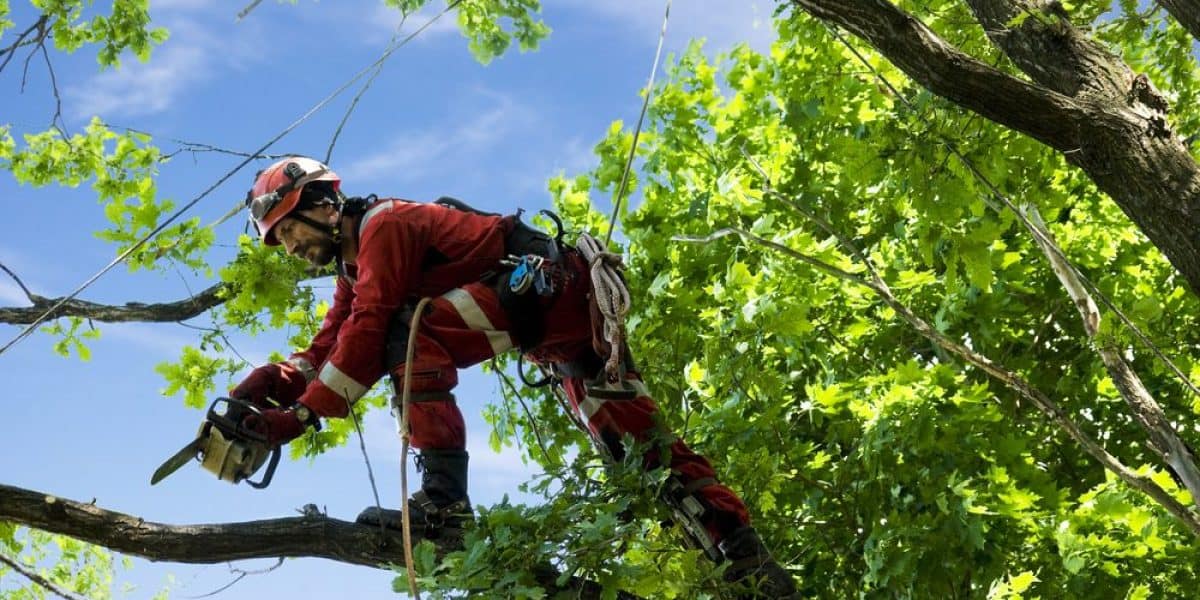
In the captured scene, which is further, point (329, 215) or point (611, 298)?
point (329, 215)

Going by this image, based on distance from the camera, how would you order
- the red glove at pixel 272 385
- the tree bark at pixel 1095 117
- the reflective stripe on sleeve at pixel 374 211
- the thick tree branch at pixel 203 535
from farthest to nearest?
the red glove at pixel 272 385 < the reflective stripe on sleeve at pixel 374 211 < the thick tree branch at pixel 203 535 < the tree bark at pixel 1095 117

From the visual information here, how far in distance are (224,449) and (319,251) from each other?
880 mm

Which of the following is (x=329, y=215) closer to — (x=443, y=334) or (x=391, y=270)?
(x=391, y=270)

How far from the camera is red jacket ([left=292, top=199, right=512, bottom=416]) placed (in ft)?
12.8

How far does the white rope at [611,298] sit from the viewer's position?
391 centimetres

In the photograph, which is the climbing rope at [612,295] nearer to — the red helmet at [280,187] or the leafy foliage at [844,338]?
the leafy foliage at [844,338]

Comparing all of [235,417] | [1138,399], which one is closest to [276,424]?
[235,417]

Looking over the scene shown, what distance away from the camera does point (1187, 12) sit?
352 cm

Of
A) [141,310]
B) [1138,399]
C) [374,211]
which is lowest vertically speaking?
[1138,399]

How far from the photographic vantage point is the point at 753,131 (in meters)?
8.47

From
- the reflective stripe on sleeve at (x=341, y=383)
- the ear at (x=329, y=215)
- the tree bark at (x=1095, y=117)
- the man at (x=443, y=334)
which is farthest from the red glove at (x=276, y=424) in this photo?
the tree bark at (x=1095, y=117)

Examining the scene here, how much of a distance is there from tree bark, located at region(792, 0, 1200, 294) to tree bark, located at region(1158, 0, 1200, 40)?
19cm

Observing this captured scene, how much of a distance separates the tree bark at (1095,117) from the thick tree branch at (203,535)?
215 centimetres

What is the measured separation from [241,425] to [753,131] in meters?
5.38
